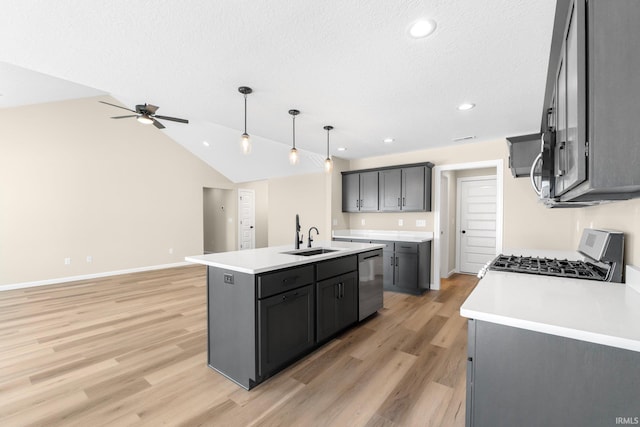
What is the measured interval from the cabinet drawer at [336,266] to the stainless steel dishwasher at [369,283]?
0.49 ft

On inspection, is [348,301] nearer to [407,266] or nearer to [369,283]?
[369,283]

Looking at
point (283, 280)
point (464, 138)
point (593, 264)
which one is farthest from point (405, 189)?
point (283, 280)

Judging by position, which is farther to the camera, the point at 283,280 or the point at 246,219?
the point at 246,219

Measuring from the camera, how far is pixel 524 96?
2.62 meters

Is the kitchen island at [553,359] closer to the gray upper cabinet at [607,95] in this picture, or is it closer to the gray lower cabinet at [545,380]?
the gray lower cabinet at [545,380]

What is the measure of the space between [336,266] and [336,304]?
391mm

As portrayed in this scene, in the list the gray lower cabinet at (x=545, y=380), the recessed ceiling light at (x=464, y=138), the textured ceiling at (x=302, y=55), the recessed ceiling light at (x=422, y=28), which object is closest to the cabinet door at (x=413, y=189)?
the recessed ceiling light at (x=464, y=138)

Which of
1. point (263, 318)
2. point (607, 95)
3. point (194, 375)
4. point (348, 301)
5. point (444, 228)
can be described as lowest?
point (194, 375)

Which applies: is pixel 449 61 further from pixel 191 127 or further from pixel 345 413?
pixel 191 127

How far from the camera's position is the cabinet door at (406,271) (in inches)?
173

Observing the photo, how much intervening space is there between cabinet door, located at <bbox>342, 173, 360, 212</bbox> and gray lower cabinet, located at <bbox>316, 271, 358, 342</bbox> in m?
2.49

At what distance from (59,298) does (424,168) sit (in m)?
6.20

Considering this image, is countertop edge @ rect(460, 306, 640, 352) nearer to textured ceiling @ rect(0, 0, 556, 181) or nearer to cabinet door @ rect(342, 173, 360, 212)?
textured ceiling @ rect(0, 0, 556, 181)

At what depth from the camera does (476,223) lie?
18.6 feet
